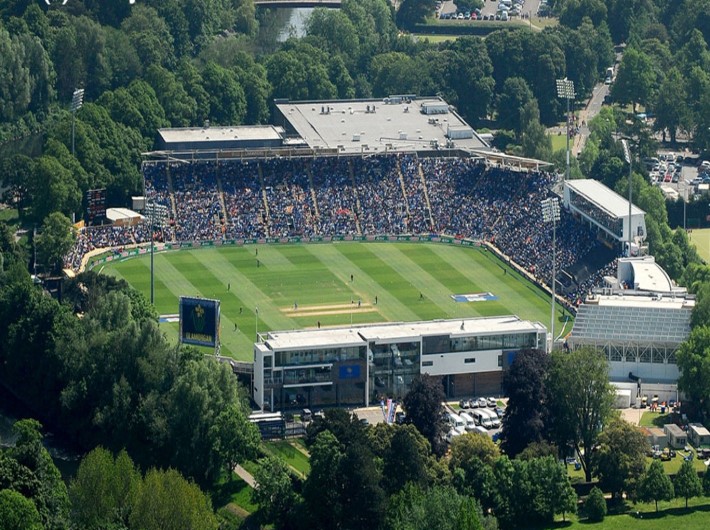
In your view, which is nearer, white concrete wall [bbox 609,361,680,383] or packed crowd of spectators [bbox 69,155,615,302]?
white concrete wall [bbox 609,361,680,383]

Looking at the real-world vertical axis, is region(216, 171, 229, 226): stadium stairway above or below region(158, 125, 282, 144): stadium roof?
below

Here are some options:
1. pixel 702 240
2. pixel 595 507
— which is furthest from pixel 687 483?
pixel 702 240

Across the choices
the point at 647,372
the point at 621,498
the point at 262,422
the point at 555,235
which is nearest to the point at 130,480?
the point at 262,422

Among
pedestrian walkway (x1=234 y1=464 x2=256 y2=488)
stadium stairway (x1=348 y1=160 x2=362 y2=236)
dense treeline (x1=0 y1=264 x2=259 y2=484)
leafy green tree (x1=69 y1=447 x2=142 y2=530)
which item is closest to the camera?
leafy green tree (x1=69 y1=447 x2=142 y2=530)

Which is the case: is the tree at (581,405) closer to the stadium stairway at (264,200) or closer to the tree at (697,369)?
the tree at (697,369)

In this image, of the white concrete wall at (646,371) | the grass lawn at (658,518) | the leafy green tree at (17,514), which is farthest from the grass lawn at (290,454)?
the white concrete wall at (646,371)

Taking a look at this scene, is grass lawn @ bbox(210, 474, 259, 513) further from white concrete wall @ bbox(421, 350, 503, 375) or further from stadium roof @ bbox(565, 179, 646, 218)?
stadium roof @ bbox(565, 179, 646, 218)

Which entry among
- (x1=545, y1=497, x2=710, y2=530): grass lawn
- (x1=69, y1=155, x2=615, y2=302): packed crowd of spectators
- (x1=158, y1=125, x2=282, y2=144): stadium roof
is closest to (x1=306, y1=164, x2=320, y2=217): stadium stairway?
(x1=69, y1=155, x2=615, y2=302): packed crowd of spectators
